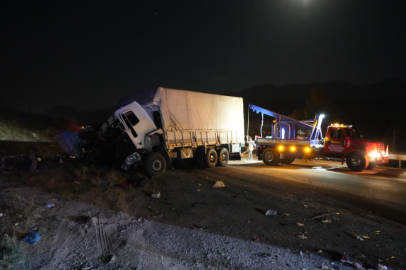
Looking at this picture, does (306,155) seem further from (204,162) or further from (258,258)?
(258,258)

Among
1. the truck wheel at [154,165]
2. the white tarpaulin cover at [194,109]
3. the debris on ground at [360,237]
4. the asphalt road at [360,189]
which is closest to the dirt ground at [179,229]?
the debris on ground at [360,237]

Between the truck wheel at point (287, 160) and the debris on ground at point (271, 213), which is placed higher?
the truck wheel at point (287, 160)

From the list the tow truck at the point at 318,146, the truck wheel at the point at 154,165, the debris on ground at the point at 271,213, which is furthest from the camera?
the tow truck at the point at 318,146

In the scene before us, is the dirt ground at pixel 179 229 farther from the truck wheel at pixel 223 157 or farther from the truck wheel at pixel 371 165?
the truck wheel at pixel 371 165

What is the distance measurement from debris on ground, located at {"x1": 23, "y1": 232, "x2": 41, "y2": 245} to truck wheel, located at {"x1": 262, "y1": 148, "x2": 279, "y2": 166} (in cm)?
1379

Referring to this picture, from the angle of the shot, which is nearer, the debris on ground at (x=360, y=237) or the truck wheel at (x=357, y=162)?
the debris on ground at (x=360, y=237)

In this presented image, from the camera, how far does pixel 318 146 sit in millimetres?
16125

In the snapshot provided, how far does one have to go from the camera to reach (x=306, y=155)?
634 inches

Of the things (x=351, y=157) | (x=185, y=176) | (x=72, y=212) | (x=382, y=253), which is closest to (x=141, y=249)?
(x=72, y=212)

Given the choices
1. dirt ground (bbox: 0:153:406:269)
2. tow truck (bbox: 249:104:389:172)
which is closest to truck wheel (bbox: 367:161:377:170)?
tow truck (bbox: 249:104:389:172)

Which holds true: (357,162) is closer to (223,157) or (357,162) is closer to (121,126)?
(223,157)

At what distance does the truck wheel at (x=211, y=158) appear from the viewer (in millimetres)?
14523

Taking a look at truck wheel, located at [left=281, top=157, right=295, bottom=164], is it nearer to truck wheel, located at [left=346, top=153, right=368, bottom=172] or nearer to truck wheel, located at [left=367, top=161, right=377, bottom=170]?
truck wheel, located at [left=346, top=153, right=368, bottom=172]

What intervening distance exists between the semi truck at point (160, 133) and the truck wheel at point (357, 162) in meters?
5.91
